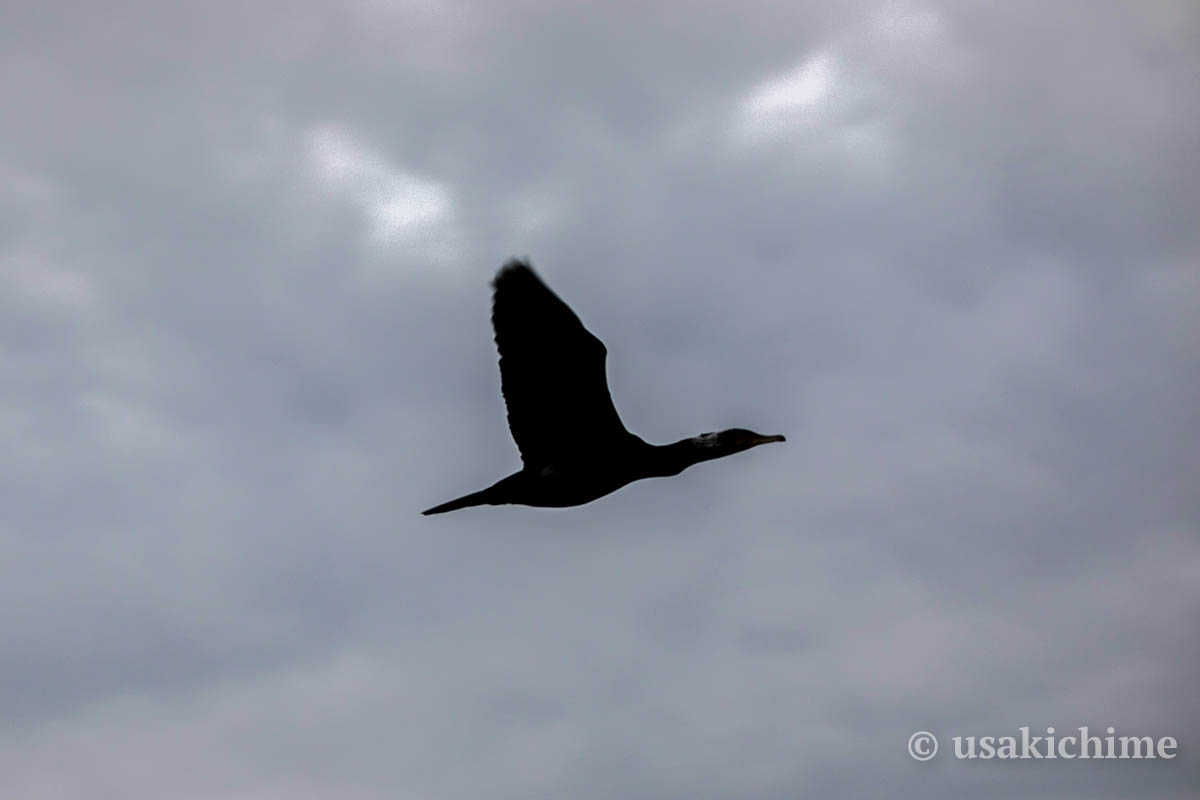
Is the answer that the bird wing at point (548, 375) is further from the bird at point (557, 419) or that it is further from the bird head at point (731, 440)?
the bird head at point (731, 440)

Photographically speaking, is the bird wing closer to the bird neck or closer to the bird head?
the bird neck

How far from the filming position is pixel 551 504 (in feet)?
48.9

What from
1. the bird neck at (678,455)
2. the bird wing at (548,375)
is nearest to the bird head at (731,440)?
the bird neck at (678,455)

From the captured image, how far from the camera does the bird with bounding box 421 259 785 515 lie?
47.1 ft

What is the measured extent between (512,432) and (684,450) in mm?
1598

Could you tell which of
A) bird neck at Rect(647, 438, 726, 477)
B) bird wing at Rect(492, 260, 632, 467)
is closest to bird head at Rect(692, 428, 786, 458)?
bird neck at Rect(647, 438, 726, 477)

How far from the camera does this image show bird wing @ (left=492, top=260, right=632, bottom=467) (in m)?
14.3

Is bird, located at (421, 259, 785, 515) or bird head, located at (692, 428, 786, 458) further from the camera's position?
bird head, located at (692, 428, 786, 458)

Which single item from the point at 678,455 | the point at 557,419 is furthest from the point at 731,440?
the point at 557,419

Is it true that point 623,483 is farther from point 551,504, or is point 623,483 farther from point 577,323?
point 577,323

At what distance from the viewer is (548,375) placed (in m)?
14.6

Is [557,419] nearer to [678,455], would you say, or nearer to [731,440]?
[678,455]

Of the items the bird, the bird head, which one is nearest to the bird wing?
the bird

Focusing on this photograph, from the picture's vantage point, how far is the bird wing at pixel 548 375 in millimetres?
14273
